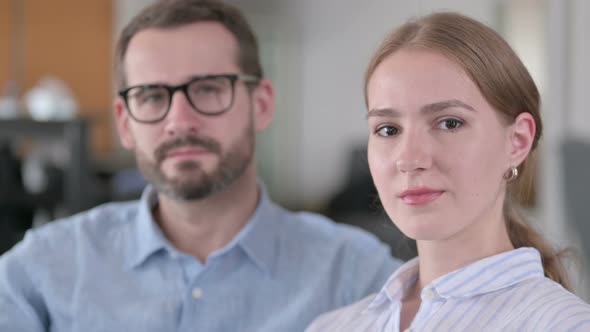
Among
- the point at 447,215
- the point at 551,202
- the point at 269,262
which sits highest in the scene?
the point at 447,215

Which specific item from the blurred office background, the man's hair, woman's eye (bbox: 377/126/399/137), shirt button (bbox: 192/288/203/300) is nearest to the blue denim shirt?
shirt button (bbox: 192/288/203/300)

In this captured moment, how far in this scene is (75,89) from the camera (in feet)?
23.7

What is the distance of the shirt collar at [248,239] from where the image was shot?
5.12ft

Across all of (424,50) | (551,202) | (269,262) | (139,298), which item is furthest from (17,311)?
(551,202)

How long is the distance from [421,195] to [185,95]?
0.68m

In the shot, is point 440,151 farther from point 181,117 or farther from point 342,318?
point 181,117

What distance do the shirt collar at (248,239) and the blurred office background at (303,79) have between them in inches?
65.6

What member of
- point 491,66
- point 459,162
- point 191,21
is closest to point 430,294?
point 459,162

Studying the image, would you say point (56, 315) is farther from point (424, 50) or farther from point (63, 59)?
point (63, 59)

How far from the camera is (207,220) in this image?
1624mm

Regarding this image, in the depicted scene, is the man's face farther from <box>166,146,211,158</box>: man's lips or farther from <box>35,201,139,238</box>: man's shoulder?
<box>35,201,139,238</box>: man's shoulder

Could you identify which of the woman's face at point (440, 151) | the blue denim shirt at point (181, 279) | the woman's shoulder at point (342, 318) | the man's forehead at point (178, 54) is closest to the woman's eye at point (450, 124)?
the woman's face at point (440, 151)

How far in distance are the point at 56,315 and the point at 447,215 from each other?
35.6 inches

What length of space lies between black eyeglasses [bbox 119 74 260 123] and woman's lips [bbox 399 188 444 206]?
650mm
